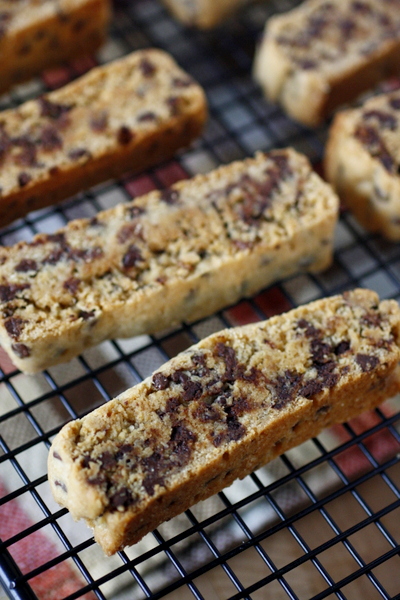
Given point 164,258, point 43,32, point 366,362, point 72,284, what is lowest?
point 366,362

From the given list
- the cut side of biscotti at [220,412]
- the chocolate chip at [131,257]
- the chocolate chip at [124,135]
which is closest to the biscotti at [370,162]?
the cut side of biscotti at [220,412]

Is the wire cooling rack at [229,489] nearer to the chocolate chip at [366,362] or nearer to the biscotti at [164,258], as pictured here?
the biscotti at [164,258]

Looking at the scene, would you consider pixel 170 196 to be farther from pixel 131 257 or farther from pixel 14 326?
pixel 14 326

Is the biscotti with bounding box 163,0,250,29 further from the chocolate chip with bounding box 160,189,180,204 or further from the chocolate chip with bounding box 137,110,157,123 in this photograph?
the chocolate chip with bounding box 160,189,180,204

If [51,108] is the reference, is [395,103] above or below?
below

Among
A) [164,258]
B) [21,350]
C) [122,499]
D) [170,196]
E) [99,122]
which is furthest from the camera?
[99,122]

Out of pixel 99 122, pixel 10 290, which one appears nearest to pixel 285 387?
pixel 10 290

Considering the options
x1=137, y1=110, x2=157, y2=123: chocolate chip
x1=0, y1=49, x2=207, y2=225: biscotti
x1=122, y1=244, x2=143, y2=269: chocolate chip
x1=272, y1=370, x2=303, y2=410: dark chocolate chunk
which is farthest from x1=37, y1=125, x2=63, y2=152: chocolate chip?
x1=272, y1=370, x2=303, y2=410: dark chocolate chunk
